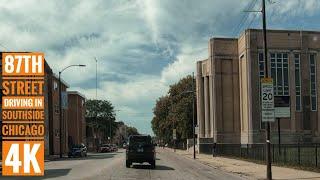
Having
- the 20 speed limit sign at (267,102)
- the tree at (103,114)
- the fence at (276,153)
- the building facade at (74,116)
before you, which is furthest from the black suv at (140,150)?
the tree at (103,114)

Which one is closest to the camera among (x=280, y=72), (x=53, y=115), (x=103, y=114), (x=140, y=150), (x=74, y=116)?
(x=140, y=150)

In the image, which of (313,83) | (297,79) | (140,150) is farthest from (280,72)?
(140,150)

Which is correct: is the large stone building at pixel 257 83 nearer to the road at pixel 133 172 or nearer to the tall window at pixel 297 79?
the tall window at pixel 297 79

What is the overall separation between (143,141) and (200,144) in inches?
1845

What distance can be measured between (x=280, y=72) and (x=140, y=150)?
160 ft

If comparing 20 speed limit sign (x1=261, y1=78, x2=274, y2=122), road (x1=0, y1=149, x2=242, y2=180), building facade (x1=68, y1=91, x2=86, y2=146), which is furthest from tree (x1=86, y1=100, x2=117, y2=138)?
20 speed limit sign (x1=261, y1=78, x2=274, y2=122)

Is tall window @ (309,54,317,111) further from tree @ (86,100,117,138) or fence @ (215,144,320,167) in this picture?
tree @ (86,100,117,138)

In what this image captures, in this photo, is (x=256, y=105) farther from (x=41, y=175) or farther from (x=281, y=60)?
(x=41, y=175)

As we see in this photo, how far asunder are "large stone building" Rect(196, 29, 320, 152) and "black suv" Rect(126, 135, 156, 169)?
43085 mm

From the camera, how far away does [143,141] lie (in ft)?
123

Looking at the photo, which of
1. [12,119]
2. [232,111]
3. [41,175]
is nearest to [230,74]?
[232,111]

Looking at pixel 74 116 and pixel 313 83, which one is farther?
pixel 74 116

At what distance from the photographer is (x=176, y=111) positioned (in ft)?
381

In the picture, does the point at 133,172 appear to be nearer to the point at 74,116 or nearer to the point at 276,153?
the point at 276,153
